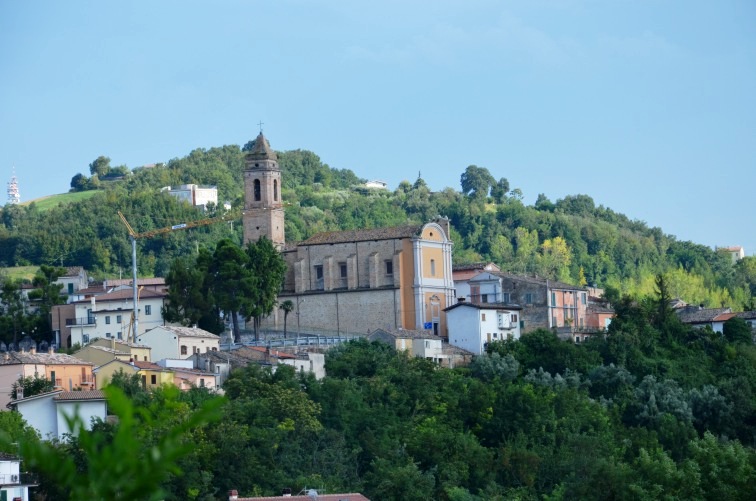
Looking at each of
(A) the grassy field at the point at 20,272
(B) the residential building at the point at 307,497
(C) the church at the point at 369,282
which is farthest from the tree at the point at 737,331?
(A) the grassy field at the point at 20,272

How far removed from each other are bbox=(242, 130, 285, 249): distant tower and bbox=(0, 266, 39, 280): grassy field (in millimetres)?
21438

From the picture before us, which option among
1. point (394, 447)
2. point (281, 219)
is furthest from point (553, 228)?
point (394, 447)

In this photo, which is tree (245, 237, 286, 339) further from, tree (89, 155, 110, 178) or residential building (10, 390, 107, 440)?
tree (89, 155, 110, 178)

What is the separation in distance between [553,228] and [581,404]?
55.0 meters

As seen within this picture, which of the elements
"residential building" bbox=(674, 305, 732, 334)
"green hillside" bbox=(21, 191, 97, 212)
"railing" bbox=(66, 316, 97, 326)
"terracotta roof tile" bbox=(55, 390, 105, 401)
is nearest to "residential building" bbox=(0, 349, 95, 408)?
"terracotta roof tile" bbox=(55, 390, 105, 401)

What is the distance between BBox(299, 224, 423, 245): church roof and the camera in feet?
208

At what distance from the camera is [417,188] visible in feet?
411

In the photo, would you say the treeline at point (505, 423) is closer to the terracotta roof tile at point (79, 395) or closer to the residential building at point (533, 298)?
the terracotta roof tile at point (79, 395)

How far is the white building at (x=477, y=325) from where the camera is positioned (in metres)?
59.9

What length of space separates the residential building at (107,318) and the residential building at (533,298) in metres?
13.4

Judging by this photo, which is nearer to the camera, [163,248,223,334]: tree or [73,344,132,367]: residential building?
[73,344,132,367]: residential building

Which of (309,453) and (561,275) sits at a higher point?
(561,275)

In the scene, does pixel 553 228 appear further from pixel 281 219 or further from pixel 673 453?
pixel 673 453

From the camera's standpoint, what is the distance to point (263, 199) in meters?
68.9
